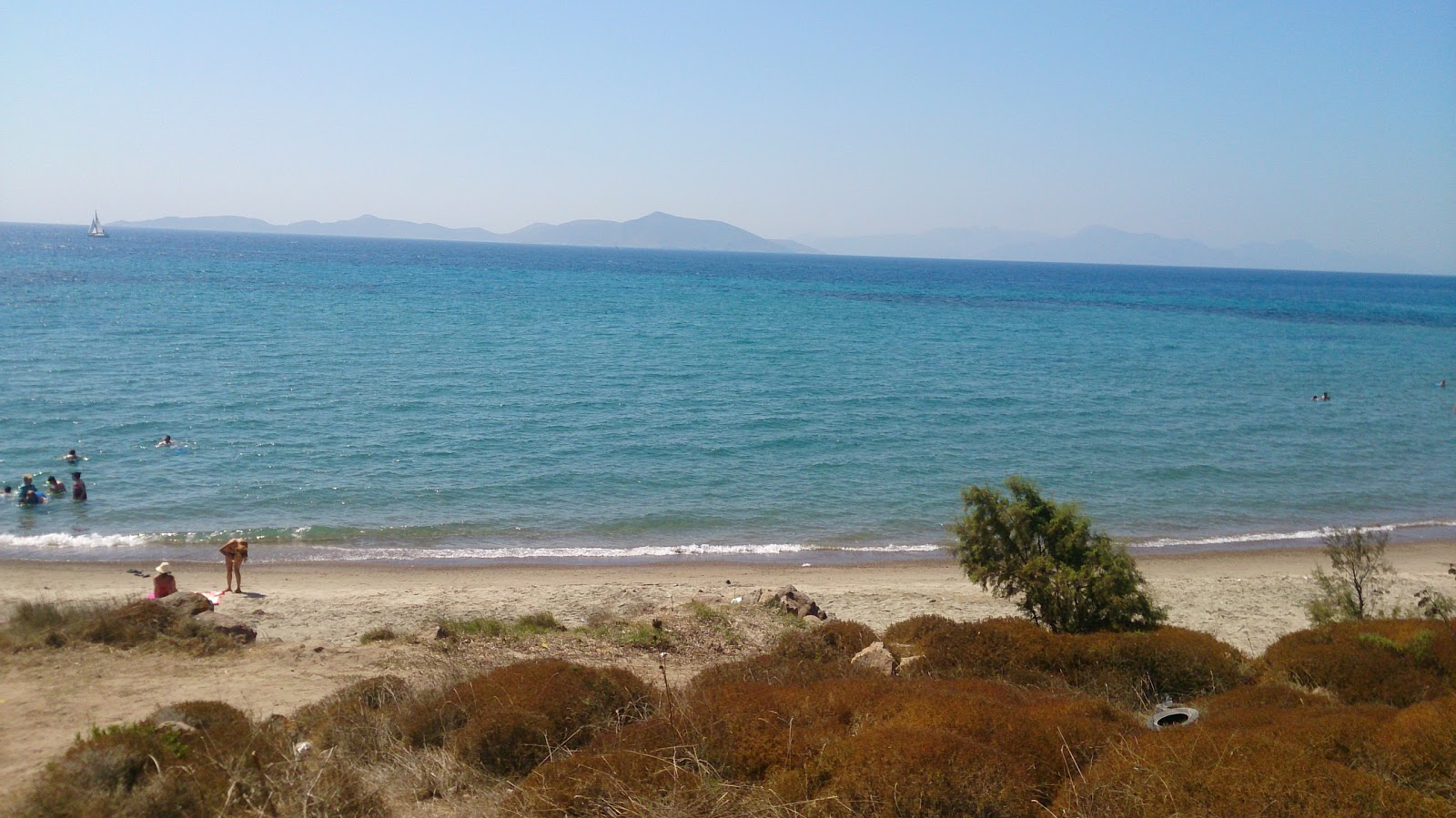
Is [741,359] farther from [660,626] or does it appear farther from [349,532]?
[660,626]

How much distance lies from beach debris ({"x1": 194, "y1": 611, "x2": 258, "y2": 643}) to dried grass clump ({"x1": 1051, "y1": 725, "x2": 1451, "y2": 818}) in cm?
1103

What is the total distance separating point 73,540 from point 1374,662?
23.8 metres

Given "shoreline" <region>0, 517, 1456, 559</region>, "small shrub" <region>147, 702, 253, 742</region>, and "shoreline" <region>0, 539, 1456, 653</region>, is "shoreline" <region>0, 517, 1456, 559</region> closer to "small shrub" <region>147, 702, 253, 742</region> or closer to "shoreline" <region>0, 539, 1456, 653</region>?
"shoreline" <region>0, 539, 1456, 653</region>

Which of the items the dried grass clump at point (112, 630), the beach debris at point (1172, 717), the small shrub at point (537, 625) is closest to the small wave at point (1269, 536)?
the small shrub at point (537, 625)

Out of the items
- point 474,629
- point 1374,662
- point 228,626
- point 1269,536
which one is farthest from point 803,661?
point 1269,536

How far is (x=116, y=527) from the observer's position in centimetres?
2062

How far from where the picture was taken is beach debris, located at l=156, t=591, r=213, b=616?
12.8 m

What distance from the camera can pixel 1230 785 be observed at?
5.02m

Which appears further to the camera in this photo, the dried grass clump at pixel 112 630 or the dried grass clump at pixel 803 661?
the dried grass clump at pixel 112 630

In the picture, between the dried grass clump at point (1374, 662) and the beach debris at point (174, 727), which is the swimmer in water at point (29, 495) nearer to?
the beach debris at point (174, 727)

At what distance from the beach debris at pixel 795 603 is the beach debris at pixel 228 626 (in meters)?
7.70

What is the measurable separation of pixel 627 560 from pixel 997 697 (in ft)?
43.4

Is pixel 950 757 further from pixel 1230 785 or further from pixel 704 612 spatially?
pixel 704 612

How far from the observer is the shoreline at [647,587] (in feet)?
49.8
